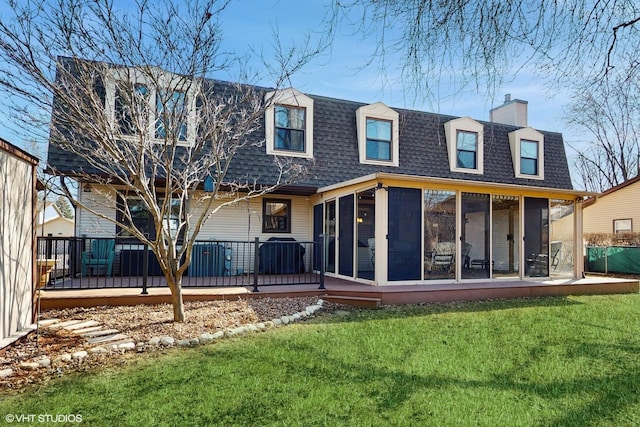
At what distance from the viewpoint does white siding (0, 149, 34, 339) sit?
461 centimetres

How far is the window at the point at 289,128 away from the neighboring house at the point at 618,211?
42.0 feet

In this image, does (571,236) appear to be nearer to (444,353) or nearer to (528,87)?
(444,353)

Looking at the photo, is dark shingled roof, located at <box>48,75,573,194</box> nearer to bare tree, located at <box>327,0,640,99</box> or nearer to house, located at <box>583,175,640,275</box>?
house, located at <box>583,175,640,275</box>

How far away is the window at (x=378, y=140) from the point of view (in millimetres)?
11383

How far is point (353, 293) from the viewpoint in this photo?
24.2 feet

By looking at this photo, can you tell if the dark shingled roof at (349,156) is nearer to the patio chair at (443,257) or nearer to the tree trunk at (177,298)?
the patio chair at (443,257)

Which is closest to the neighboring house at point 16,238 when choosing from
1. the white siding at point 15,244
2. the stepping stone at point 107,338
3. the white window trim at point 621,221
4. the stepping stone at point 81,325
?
the white siding at point 15,244

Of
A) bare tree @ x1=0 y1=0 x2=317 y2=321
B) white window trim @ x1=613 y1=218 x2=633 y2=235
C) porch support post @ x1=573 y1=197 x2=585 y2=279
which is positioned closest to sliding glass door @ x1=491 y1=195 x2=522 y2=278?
porch support post @ x1=573 y1=197 x2=585 y2=279

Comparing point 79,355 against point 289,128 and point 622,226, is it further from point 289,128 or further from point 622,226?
point 622,226

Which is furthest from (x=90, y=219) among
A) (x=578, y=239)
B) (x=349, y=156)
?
(x=578, y=239)

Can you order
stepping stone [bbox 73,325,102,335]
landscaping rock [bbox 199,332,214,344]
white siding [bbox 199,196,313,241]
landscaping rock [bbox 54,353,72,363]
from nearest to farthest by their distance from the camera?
landscaping rock [bbox 54,353,72,363]
landscaping rock [bbox 199,332,214,344]
stepping stone [bbox 73,325,102,335]
white siding [bbox 199,196,313,241]

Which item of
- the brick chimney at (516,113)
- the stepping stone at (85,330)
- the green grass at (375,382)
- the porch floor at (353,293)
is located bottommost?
the green grass at (375,382)

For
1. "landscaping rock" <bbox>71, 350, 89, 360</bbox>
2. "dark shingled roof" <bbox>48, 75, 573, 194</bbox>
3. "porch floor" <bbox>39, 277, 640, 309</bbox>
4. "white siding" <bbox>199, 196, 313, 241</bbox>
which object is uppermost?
"dark shingled roof" <bbox>48, 75, 573, 194</bbox>

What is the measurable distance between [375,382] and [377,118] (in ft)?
29.6
